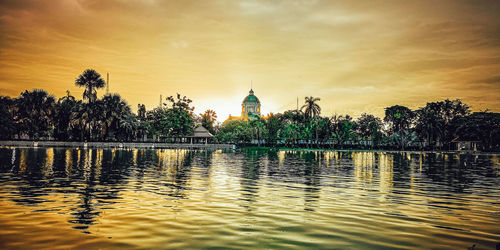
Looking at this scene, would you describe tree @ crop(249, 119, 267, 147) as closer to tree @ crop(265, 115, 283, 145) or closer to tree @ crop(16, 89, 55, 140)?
tree @ crop(265, 115, 283, 145)

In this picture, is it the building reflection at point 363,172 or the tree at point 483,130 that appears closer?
the building reflection at point 363,172

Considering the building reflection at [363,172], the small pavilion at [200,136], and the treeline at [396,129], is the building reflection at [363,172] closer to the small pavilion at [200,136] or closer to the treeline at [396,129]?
the treeline at [396,129]

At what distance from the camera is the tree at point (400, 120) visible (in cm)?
11794

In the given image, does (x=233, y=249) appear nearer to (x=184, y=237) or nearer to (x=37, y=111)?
(x=184, y=237)

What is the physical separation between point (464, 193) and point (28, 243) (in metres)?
19.3

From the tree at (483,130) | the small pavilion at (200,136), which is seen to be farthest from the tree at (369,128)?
the small pavilion at (200,136)

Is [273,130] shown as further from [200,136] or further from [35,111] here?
[35,111]

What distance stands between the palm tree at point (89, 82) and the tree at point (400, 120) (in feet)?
295

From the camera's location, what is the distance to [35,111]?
318 ft

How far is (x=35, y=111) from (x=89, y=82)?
17362mm

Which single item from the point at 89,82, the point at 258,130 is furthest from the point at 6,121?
the point at 258,130

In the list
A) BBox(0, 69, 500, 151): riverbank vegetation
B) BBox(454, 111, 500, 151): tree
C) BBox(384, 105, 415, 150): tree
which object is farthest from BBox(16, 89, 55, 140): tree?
BBox(454, 111, 500, 151): tree

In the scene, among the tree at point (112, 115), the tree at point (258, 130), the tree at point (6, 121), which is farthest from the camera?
the tree at point (258, 130)

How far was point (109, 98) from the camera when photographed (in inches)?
3669
